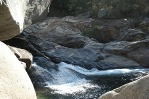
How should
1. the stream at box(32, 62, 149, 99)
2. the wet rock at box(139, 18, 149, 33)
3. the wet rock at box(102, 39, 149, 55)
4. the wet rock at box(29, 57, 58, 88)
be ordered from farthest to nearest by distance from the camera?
the wet rock at box(139, 18, 149, 33), the wet rock at box(102, 39, 149, 55), the wet rock at box(29, 57, 58, 88), the stream at box(32, 62, 149, 99)

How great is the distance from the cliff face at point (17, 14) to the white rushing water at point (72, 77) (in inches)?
442

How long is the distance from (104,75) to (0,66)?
16151mm

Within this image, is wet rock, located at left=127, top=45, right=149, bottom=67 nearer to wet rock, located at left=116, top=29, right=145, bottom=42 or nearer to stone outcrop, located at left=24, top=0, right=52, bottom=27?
wet rock, located at left=116, top=29, right=145, bottom=42

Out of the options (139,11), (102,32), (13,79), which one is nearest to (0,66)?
(13,79)

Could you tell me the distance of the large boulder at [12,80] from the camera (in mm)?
2355

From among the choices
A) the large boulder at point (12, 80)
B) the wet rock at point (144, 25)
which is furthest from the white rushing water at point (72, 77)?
the large boulder at point (12, 80)

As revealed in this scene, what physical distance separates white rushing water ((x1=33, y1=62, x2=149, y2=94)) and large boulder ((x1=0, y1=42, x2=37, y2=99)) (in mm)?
11737

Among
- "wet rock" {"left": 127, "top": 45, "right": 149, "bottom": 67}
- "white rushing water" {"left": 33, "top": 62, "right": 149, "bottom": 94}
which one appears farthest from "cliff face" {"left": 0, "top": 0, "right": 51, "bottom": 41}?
"wet rock" {"left": 127, "top": 45, "right": 149, "bottom": 67}

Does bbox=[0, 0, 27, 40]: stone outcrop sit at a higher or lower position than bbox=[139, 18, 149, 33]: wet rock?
higher

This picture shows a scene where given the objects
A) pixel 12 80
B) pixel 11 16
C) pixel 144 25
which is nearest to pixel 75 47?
pixel 144 25

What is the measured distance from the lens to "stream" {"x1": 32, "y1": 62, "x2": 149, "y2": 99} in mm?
13844

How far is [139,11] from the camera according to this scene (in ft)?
91.8

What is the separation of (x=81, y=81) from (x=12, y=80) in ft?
48.1

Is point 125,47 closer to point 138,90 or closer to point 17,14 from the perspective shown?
point 138,90
